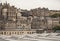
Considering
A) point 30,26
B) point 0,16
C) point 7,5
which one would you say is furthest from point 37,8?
point 30,26

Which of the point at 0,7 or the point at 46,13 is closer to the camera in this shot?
the point at 0,7

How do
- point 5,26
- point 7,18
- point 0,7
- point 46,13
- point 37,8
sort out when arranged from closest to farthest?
point 5,26 → point 7,18 → point 0,7 → point 46,13 → point 37,8

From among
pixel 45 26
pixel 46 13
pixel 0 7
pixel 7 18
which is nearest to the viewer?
pixel 45 26

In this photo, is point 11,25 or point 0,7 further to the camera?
point 0,7

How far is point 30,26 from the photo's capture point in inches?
1811

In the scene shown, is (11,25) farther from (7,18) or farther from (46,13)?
(46,13)

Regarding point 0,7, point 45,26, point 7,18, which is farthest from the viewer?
point 0,7

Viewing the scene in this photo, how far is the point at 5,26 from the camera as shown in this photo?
142ft

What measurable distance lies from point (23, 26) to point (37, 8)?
31.8 m

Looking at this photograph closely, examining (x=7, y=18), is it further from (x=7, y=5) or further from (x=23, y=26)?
(x=23, y=26)

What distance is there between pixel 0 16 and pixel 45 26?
34.8ft

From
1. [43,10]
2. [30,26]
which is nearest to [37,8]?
[43,10]

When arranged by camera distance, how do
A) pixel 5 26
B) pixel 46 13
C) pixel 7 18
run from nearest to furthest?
pixel 5 26
pixel 7 18
pixel 46 13

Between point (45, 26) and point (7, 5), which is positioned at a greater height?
point (7, 5)
